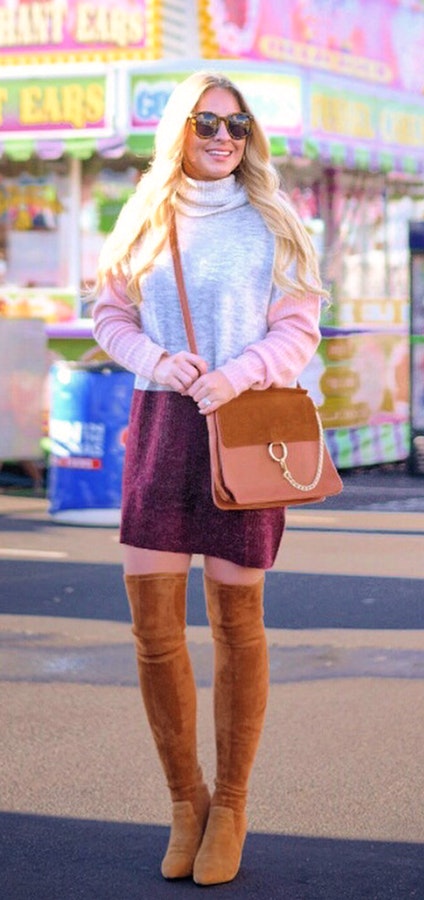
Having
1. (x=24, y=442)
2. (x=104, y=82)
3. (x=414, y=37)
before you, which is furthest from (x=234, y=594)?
(x=414, y=37)

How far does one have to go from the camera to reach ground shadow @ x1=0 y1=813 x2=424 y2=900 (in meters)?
4.22

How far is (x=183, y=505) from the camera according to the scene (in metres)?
4.23

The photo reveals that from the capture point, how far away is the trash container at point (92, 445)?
11359 millimetres

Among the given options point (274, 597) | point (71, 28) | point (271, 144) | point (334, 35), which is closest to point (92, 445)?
point (274, 597)

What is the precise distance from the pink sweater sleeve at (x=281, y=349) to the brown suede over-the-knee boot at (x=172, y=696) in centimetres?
48

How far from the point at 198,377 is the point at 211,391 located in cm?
5

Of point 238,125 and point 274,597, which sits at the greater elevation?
point 238,125

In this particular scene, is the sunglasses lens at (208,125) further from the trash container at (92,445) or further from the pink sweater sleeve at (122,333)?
the trash container at (92,445)

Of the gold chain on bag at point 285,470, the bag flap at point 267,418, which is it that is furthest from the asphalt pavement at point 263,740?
the bag flap at point 267,418

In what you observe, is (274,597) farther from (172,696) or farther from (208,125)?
(208,125)

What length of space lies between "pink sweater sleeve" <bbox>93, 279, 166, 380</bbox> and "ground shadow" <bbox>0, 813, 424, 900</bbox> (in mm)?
1151

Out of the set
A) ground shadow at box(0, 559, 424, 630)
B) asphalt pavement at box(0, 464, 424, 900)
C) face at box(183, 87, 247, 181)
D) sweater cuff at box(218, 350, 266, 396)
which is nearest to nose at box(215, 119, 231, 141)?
face at box(183, 87, 247, 181)

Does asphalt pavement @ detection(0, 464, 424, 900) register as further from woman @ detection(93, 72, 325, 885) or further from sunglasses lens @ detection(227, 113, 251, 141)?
sunglasses lens @ detection(227, 113, 251, 141)

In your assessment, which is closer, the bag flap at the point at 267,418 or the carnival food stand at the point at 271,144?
the bag flap at the point at 267,418
